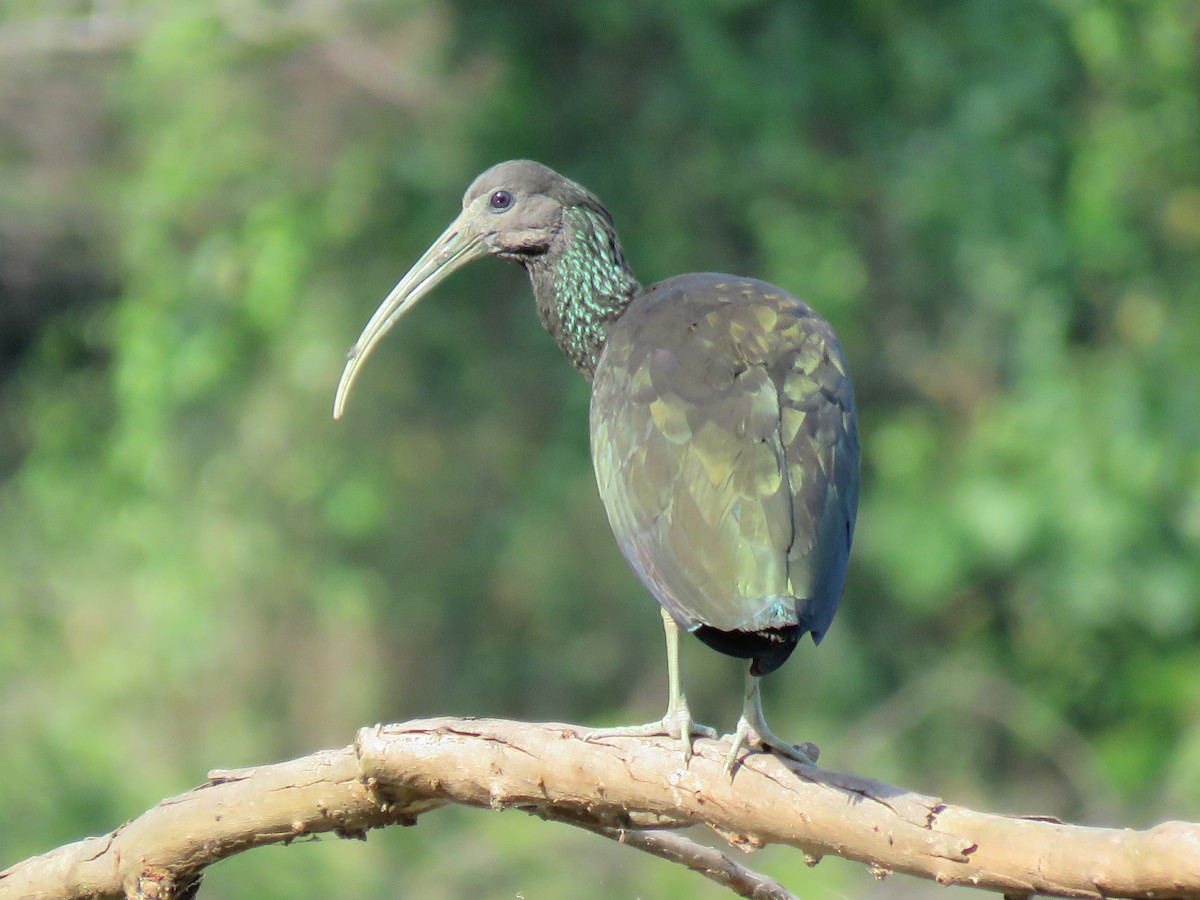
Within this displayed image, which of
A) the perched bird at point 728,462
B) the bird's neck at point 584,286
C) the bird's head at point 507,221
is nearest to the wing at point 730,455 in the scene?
the perched bird at point 728,462

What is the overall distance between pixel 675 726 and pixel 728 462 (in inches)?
18.8

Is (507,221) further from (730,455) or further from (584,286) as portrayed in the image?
(730,455)

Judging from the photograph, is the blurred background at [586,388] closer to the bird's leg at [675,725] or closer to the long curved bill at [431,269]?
the long curved bill at [431,269]

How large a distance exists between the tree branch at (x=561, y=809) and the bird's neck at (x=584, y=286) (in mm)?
1390

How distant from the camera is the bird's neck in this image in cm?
438

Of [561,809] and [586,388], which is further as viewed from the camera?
[586,388]

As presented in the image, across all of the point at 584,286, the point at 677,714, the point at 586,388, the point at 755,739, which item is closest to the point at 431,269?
the point at 584,286

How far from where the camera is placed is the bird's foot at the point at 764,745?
3133 mm

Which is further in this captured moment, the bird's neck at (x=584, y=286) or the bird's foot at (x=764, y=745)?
the bird's neck at (x=584, y=286)

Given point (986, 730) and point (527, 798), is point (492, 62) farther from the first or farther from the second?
point (527, 798)

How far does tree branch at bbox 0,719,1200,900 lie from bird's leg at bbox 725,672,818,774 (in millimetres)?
41

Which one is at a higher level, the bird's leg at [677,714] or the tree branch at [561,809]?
the bird's leg at [677,714]

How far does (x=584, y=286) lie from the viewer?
14.4 feet

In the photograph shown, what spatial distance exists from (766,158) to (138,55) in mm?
3301
